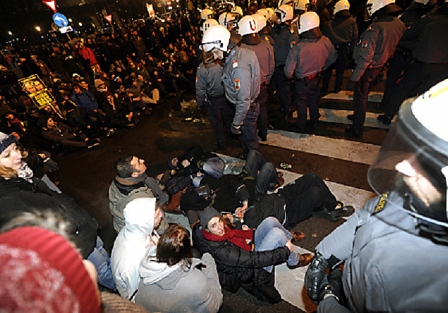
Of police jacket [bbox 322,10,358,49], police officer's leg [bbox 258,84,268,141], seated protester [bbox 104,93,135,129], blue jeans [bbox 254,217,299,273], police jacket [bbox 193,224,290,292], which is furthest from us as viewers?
seated protester [bbox 104,93,135,129]

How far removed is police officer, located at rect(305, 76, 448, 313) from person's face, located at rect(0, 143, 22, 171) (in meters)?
3.13

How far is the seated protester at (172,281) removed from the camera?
1832mm

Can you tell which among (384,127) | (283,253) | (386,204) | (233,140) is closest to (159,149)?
(233,140)

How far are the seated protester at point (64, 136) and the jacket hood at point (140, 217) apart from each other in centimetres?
605

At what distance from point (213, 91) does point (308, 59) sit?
6.55ft

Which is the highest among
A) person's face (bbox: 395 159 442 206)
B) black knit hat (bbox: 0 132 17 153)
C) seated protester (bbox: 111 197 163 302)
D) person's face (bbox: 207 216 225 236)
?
person's face (bbox: 395 159 442 206)

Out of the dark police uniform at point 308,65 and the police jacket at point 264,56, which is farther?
the police jacket at point 264,56

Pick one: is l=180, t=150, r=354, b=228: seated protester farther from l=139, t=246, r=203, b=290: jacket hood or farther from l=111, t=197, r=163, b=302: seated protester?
l=139, t=246, r=203, b=290: jacket hood

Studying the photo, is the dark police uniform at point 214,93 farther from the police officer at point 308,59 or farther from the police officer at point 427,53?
the police officer at point 427,53

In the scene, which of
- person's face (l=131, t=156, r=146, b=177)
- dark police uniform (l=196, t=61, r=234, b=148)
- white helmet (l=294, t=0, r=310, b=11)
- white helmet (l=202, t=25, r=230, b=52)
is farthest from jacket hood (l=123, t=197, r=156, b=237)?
white helmet (l=294, t=0, r=310, b=11)

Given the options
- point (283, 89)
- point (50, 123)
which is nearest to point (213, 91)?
point (283, 89)

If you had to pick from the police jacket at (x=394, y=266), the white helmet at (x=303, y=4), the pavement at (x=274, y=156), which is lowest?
the pavement at (x=274, y=156)

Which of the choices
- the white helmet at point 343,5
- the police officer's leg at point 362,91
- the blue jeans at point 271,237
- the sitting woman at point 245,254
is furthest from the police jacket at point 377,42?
the sitting woman at point 245,254

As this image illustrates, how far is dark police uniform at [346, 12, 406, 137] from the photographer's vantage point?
161 inches
